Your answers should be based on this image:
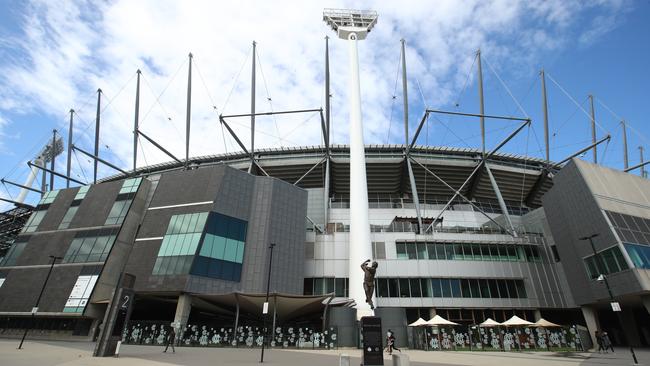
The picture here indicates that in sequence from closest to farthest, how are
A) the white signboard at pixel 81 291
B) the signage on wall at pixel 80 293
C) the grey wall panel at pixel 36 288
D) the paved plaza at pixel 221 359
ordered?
the paved plaza at pixel 221 359, the signage on wall at pixel 80 293, the white signboard at pixel 81 291, the grey wall panel at pixel 36 288

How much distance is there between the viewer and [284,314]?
3594cm

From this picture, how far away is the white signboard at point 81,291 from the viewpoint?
3588cm

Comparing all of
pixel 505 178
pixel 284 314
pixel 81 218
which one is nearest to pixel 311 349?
pixel 284 314

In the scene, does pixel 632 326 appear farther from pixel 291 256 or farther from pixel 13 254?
pixel 13 254

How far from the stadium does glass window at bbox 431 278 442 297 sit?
0.39 ft

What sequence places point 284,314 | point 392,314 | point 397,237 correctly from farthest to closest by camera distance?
point 397,237 < point 284,314 < point 392,314

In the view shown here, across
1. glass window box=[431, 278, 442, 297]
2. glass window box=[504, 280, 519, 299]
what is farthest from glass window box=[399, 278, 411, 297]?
glass window box=[504, 280, 519, 299]

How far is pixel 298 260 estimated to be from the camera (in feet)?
134

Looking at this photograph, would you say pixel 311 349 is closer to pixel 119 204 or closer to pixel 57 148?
pixel 119 204

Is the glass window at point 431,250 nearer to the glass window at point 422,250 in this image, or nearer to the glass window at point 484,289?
the glass window at point 422,250

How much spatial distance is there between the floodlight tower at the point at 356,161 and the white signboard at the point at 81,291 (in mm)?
25917

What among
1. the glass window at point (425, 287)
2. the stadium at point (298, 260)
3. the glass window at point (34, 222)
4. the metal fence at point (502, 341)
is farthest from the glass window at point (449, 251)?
the glass window at point (34, 222)

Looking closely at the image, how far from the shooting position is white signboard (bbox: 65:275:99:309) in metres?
35.9

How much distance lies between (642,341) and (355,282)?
31.7 metres
